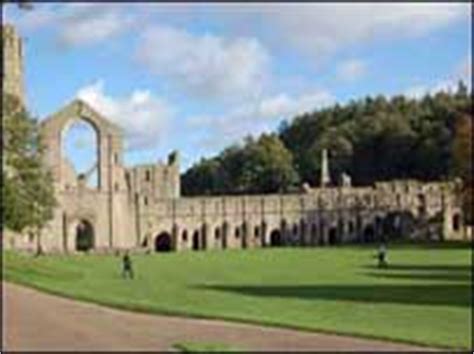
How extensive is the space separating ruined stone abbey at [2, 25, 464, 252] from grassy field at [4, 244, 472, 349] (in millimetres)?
42513

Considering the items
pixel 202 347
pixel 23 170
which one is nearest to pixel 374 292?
pixel 202 347

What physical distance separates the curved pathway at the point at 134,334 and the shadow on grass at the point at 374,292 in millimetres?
9605

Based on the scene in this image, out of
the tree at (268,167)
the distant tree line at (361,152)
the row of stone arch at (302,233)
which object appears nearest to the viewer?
the row of stone arch at (302,233)

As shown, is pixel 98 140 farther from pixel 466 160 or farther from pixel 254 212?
pixel 466 160

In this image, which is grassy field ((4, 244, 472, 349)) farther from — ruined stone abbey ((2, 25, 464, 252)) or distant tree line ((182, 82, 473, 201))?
distant tree line ((182, 82, 473, 201))

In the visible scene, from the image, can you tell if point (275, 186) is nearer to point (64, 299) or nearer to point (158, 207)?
point (158, 207)

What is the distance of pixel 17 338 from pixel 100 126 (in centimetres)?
8159

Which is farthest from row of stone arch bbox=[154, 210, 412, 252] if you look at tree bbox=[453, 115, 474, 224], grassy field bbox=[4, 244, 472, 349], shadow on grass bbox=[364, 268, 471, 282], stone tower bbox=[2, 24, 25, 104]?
shadow on grass bbox=[364, 268, 471, 282]

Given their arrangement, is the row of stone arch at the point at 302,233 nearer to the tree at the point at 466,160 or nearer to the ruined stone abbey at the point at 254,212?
the ruined stone abbey at the point at 254,212

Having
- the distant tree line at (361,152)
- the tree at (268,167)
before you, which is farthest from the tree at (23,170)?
the tree at (268,167)

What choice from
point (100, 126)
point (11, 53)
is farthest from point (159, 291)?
point (100, 126)

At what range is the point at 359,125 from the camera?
13525 cm

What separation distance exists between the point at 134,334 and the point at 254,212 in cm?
9359

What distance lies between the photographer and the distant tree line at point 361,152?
126 metres
